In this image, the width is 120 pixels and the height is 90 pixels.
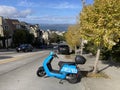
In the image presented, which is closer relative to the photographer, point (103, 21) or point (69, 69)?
point (69, 69)

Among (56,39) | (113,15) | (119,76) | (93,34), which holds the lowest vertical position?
(56,39)

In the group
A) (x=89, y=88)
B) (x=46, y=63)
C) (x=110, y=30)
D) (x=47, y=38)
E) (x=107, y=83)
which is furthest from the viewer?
(x=47, y=38)

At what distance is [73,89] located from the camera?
12352 mm

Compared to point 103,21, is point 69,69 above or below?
below

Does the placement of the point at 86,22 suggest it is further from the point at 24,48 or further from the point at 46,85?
the point at 24,48

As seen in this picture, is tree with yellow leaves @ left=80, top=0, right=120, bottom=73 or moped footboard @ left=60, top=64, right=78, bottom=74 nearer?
moped footboard @ left=60, top=64, right=78, bottom=74

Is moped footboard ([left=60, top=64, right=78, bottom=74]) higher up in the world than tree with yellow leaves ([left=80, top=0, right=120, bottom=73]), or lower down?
lower down

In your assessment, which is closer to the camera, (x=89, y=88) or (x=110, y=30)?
(x=89, y=88)

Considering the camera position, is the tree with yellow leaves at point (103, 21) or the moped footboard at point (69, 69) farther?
the tree with yellow leaves at point (103, 21)

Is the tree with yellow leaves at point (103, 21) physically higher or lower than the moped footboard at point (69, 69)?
higher

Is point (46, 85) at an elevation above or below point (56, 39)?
above

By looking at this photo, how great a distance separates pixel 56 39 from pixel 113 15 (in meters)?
143

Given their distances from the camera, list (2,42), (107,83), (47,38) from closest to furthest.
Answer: (107,83) < (2,42) < (47,38)

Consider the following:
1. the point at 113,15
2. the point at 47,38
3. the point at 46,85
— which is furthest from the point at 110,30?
the point at 47,38
